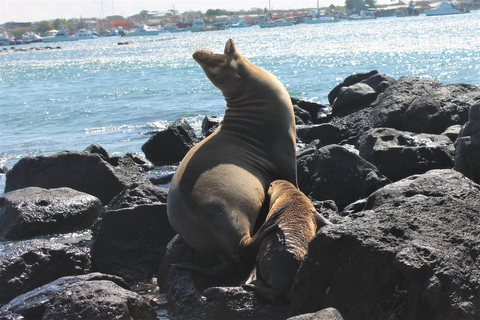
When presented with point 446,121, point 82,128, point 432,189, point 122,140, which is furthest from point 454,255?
point 82,128

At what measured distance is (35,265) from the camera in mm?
4879

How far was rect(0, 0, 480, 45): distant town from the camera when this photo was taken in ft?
402

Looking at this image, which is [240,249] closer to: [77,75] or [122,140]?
[122,140]

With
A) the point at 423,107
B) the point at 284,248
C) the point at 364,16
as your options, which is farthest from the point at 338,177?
the point at 364,16

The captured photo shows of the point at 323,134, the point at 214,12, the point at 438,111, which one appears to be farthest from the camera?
the point at 214,12

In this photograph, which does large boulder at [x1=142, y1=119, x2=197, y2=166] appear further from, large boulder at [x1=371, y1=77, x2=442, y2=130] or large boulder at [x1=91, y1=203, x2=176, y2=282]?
large boulder at [x1=91, y1=203, x2=176, y2=282]

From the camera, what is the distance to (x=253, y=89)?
5.32m

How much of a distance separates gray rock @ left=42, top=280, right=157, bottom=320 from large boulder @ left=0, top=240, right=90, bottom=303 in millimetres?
965

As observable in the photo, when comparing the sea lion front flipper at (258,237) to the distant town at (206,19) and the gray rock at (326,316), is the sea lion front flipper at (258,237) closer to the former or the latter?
the gray rock at (326,316)

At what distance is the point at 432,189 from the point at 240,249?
145 centimetres

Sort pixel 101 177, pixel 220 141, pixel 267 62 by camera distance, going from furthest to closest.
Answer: pixel 267 62 < pixel 101 177 < pixel 220 141

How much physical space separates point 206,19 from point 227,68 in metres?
146

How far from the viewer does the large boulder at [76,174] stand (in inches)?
307

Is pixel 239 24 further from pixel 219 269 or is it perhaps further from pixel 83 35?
pixel 219 269
